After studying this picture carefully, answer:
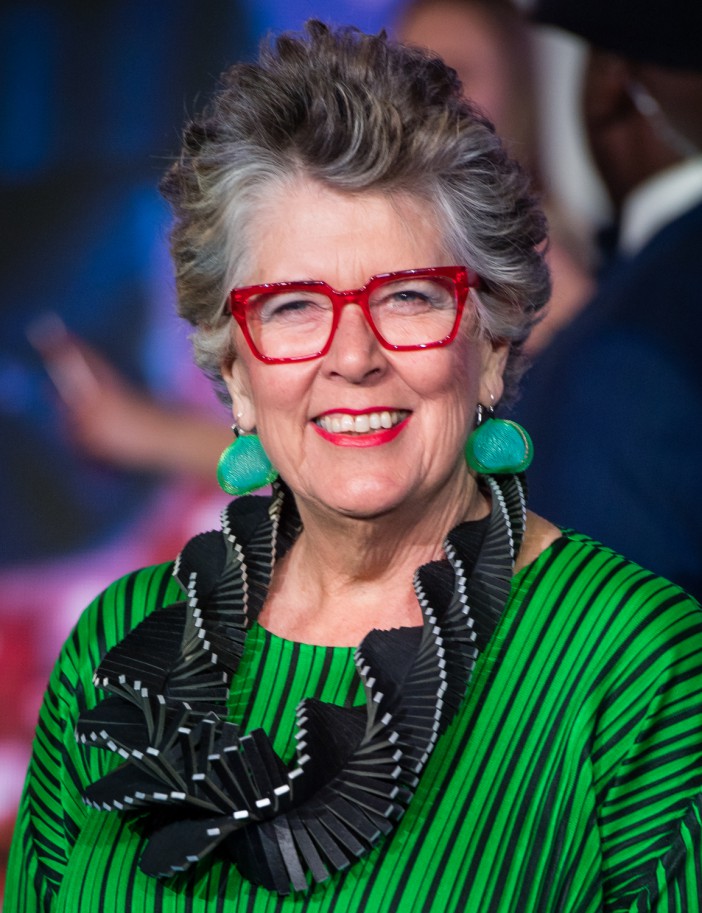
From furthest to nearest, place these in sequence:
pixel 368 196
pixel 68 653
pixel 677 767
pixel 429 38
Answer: pixel 429 38 < pixel 68 653 < pixel 368 196 < pixel 677 767

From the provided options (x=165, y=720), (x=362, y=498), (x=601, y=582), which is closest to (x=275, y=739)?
(x=165, y=720)

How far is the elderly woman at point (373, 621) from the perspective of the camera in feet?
5.12

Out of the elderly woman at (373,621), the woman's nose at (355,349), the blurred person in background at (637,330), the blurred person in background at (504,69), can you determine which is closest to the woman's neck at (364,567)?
the elderly woman at (373,621)

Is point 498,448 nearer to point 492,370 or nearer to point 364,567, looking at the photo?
point 492,370

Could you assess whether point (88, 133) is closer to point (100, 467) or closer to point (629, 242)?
point (100, 467)

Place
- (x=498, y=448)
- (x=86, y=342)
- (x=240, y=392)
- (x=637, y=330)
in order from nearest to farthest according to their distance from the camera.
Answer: (x=498, y=448), (x=240, y=392), (x=637, y=330), (x=86, y=342)

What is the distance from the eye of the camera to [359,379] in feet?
5.47

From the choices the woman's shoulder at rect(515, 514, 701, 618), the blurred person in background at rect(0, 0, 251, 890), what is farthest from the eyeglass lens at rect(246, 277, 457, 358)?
the blurred person in background at rect(0, 0, 251, 890)

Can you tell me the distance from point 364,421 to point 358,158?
0.35 meters

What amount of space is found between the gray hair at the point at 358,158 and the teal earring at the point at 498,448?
0.44 feet

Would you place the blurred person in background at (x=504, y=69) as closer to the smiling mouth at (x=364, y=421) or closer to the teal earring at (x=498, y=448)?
the teal earring at (x=498, y=448)

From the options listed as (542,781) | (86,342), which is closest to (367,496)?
(542,781)

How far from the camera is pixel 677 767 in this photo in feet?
5.06

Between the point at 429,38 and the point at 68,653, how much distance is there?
6.20 feet
